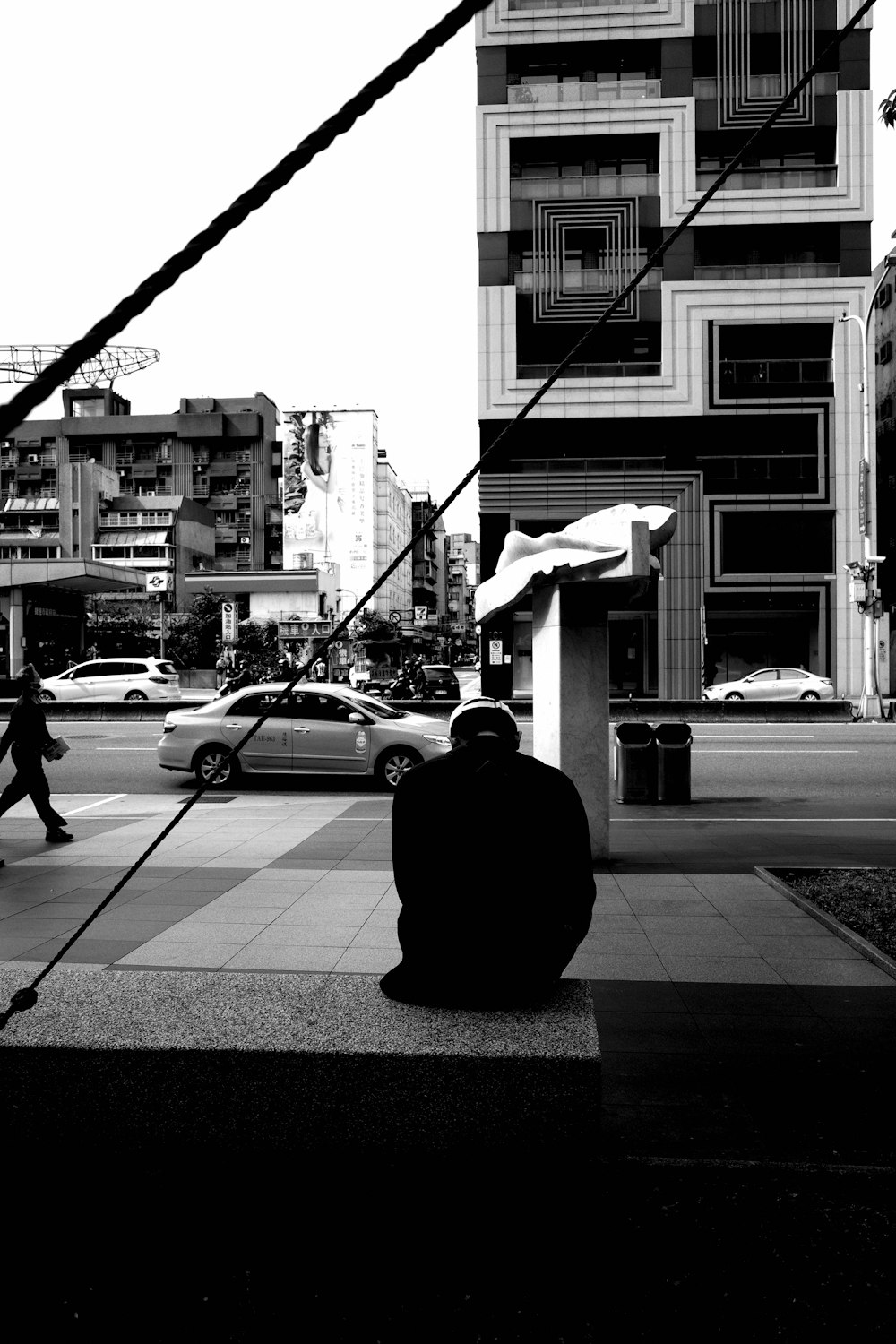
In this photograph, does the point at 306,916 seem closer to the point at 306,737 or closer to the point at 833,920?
the point at 833,920

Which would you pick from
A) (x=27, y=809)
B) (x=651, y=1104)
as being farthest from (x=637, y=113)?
(x=651, y=1104)

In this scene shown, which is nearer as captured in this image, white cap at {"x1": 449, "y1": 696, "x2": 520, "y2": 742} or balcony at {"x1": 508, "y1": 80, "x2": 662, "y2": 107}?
white cap at {"x1": 449, "y1": 696, "x2": 520, "y2": 742}

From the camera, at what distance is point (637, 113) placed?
39.8 metres

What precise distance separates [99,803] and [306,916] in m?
8.43

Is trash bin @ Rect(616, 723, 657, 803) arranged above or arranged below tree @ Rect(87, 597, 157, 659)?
below

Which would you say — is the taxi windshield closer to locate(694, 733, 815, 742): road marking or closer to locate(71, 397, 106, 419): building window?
locate(694, 733, 815, 742): road marking

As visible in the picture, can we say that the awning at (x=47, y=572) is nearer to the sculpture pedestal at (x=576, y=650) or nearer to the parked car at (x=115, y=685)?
the parked car at (x=115, y=685)

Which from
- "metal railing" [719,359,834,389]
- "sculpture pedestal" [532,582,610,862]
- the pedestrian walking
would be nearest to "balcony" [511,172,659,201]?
"metal railing" [719,359,834,389]

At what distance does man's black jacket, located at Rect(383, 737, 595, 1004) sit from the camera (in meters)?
3.32

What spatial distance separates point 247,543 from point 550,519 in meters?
84.6

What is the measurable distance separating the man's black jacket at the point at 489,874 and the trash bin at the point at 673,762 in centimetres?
1090

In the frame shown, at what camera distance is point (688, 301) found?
40031 mm

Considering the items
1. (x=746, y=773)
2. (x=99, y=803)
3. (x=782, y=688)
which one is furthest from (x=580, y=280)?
(x=99, y=803)

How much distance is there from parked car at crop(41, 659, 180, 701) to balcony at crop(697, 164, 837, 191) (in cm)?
2728
